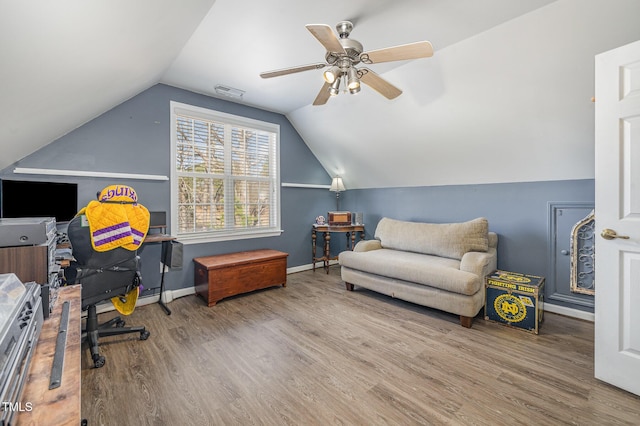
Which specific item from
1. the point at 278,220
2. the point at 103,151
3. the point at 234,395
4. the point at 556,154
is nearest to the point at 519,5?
the point at 556,154

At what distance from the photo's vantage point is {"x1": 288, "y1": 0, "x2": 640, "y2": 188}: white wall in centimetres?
207

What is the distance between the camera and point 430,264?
2982 mm

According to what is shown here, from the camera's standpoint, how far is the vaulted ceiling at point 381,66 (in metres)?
1.52

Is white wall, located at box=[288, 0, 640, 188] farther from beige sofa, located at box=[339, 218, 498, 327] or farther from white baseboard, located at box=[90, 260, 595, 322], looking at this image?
white baseboard, located at box=[90, 260, 595, 322]

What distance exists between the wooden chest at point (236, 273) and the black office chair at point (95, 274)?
94 centimetres

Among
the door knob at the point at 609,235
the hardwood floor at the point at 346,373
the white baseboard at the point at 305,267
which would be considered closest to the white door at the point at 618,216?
the door knob at the point at 609,235

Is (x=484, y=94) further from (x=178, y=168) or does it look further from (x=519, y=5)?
(x=178, y=168)

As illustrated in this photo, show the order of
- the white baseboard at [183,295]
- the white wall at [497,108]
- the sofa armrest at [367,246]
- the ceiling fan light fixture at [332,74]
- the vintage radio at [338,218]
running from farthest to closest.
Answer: the vintage radio at [338,218], the sofa armrest at [367,246], the white baseboard at [183,295], the white wall at [497,108], the ceiling fan light fixture at [332,74]

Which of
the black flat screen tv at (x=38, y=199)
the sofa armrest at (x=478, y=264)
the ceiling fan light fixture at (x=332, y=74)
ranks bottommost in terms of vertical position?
the sofa armrest at (x=478, y=264)

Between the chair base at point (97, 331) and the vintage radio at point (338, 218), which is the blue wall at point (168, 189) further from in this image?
the vintage radio at point (338, 218)

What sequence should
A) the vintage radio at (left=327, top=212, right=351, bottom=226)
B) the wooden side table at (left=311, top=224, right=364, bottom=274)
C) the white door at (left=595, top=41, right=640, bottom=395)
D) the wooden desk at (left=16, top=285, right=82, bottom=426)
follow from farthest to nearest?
the vintage radio at (left=327, top=212, right=351, bottom=226), the wooden side table at (left=311, top=224, right=364, bottom=274), the white door at (left=595, top=41, right=640, bottom=395), the wooden desk at (left=16, top=285, right=82, bottom=426)

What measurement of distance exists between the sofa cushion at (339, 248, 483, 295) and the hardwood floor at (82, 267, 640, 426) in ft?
1.27

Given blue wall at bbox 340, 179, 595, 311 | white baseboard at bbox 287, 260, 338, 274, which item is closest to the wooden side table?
white baseboard at bbox 287, 260, 338, 274

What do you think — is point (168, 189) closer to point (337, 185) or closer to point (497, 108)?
point (337, 185)
